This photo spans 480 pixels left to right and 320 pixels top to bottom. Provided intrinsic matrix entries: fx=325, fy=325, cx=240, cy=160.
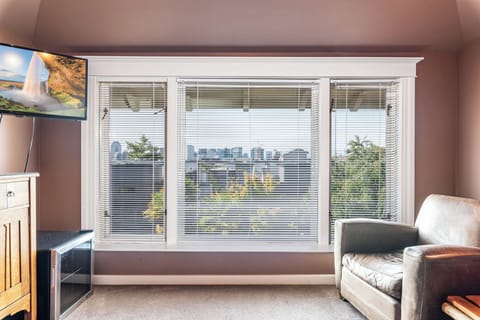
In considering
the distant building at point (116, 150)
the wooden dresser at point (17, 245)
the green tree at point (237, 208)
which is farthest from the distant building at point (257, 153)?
the wooden dresser at point (17, 245)

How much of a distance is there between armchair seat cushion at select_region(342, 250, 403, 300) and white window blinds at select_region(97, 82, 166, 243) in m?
1.77

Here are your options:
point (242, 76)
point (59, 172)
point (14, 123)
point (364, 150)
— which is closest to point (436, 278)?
point (364, 150)

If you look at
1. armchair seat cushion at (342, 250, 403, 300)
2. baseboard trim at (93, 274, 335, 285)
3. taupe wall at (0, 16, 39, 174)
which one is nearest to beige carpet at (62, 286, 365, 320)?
baseboard trim at (93, 274, 335, 285)

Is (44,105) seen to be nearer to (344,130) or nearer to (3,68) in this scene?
(3,68)

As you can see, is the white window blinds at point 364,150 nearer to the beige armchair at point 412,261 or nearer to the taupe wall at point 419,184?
the taupe wall at point 419,184

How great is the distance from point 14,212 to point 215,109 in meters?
1.81

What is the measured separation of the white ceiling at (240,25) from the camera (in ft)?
9.12

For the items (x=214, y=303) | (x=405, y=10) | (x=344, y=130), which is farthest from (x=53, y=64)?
(x=405, y=10)

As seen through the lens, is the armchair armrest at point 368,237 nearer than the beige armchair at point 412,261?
No

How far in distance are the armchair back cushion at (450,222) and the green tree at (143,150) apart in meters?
2.41

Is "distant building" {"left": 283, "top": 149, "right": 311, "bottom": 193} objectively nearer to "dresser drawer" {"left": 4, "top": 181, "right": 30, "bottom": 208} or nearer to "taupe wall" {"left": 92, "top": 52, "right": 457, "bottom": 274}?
"taupe wall" {"left": 92, "top": 52, "right": 457, "bottom": 274}

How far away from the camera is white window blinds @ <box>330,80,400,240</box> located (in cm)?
314

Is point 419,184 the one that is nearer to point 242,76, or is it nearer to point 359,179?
point 359,179

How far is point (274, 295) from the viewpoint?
9.36ft
